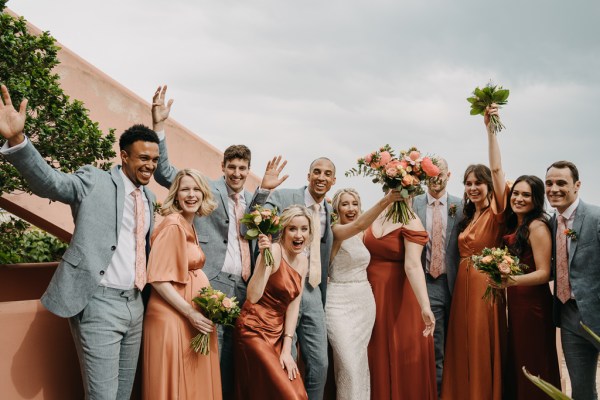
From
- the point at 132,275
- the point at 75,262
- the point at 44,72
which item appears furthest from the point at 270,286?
the point at 44,72

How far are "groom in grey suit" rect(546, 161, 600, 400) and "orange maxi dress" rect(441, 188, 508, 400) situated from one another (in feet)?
2.04

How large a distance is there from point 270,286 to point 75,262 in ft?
5.51

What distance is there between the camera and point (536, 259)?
209 inches

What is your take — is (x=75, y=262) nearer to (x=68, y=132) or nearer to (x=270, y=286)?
(x=270, y=286)

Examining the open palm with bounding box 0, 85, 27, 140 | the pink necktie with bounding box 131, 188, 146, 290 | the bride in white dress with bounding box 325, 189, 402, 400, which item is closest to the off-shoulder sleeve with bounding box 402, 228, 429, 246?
the bride in white dress with bounding box 325, 189, 402, 400

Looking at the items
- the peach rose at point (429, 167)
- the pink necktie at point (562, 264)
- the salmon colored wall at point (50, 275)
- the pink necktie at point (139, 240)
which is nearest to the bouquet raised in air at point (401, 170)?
the peach rose at point (429, 167)

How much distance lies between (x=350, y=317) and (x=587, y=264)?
87.3 inches

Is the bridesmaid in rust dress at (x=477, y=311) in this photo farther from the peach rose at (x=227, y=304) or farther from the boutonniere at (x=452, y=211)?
the peach rose at (x=227, y=304)

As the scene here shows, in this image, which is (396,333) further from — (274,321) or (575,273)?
(575,273)

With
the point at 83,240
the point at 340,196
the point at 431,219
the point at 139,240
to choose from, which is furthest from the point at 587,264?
the point at 83,240

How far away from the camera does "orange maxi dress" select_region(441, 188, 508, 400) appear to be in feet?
18.2

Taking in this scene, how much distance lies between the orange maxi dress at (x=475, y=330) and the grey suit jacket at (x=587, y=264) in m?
0.85

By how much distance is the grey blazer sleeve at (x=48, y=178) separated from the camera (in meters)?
3.45

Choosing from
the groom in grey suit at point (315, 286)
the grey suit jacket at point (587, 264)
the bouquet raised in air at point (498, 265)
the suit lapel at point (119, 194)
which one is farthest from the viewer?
the groom in grey suit at point (315, 286)
